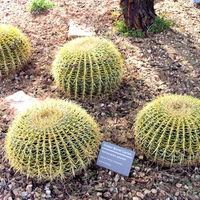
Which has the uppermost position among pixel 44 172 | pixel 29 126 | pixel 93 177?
pixel 29 126

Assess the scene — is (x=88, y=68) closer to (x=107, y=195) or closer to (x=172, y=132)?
(x=172, y=132)

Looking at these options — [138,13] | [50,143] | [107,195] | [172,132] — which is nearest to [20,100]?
[50,143]

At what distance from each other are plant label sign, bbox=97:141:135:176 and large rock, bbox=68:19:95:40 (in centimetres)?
320

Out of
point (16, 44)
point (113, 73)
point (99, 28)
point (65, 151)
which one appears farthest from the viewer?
point (99, 28)

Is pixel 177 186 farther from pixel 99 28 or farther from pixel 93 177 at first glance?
pixel 99 28

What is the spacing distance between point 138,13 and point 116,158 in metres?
3.57

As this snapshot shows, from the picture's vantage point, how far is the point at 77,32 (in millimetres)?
5691

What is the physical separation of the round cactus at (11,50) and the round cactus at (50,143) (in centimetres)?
207

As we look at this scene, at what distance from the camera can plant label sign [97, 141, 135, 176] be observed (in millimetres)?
2963

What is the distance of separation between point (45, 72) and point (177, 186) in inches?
123

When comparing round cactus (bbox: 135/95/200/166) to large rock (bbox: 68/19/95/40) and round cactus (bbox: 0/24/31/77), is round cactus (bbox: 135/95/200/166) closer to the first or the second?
round cactus (bbox: 0/24/31/77)

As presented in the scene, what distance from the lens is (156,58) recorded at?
199 inches

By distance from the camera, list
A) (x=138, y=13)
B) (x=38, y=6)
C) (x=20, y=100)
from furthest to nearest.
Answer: (x=38, y=6), (x=138, y=13), (x=20, y=100)

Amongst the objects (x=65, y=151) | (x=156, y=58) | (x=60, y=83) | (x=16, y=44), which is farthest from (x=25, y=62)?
(x=65, y=151)
